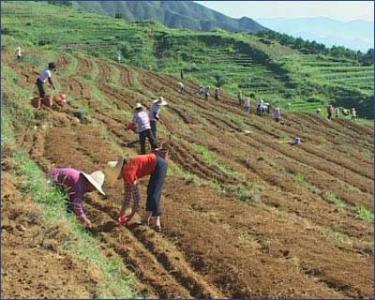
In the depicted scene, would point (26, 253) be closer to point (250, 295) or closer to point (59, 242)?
point (59, 242)

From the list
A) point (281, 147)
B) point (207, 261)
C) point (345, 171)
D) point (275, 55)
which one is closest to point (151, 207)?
point (207, 261)

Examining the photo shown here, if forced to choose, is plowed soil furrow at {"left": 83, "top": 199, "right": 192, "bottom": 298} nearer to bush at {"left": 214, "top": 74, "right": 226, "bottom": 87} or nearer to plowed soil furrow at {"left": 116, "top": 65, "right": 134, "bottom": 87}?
plowed soil furrow at {"left": 116, "top": 65, "right": 134, "bottom": 87}

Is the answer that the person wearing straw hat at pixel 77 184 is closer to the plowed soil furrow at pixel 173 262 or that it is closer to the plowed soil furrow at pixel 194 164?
the plowed soil furrow at pixel 173 262

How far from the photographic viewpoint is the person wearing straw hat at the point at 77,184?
848 centimetres

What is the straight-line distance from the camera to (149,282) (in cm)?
732

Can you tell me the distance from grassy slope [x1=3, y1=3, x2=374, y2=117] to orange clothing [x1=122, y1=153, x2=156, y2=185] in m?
34.9

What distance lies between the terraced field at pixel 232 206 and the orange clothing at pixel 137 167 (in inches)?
31.0

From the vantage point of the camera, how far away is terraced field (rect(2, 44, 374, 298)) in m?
7.56

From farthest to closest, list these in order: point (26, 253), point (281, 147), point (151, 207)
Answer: point (281, 147)
point (151, 207)
point (26, 253)

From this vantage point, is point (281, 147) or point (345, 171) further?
point (281, 147)

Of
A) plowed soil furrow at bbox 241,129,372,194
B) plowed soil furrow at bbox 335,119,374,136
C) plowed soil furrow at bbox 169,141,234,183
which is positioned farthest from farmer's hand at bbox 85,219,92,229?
plowed soil furrow at bbox 335,119,374,136

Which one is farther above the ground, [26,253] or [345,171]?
[26,253]

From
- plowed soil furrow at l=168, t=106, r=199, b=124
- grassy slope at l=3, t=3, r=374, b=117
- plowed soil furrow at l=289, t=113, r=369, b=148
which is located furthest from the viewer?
grassy slope at l=3, t=3, r=374, b=117

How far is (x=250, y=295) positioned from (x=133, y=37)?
5463cm
